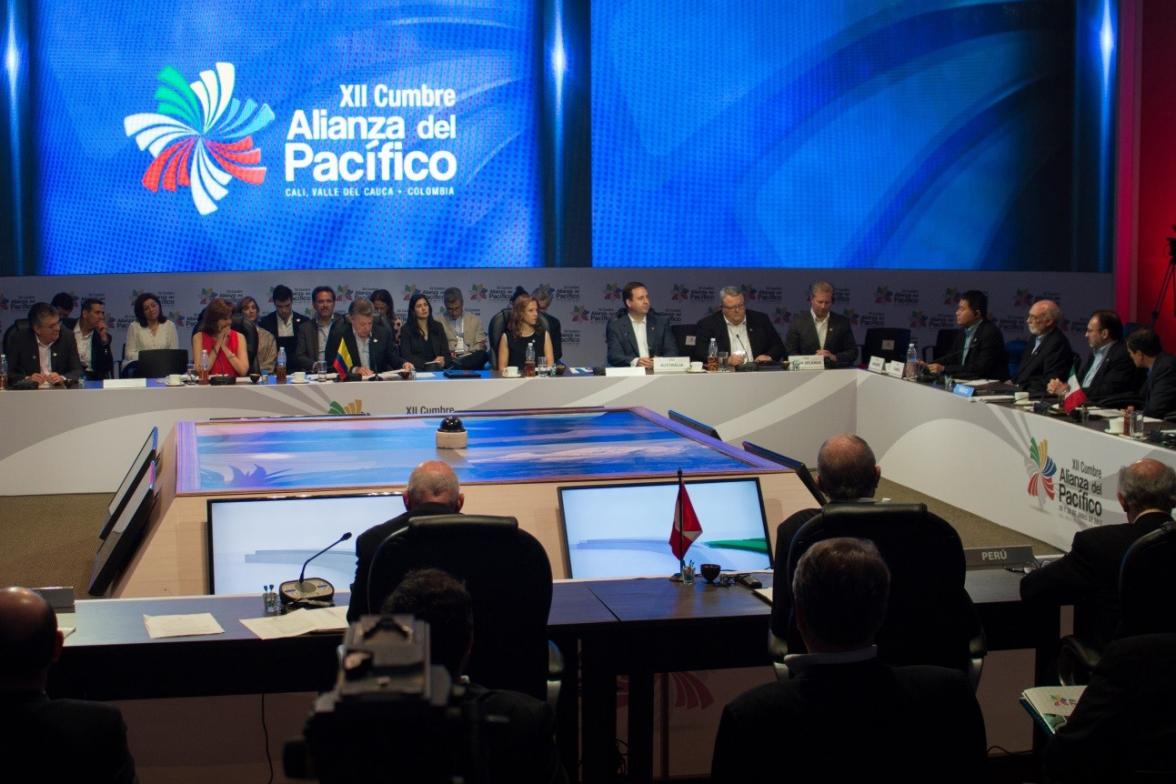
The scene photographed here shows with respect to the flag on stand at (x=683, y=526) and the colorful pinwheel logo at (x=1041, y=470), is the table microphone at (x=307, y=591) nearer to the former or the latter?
the flag on stand at (x=683, y=526)

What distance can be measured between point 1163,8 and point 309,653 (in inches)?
446

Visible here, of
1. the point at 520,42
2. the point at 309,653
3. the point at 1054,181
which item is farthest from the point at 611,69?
the point at 309,653

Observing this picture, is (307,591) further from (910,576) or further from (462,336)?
(462,336)

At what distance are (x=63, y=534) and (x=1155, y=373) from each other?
6.19 meters

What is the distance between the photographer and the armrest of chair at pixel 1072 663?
11.8 ft

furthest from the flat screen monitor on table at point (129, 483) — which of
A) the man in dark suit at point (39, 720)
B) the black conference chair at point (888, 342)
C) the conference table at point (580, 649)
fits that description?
the black conference chair at point (888, 342)

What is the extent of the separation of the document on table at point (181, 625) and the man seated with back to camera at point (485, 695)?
1.39 metres

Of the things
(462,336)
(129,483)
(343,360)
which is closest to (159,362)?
(343,360)

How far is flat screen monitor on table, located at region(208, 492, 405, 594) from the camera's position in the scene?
466 centimetres

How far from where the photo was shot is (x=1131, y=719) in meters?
2.75

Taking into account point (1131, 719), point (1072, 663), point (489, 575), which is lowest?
point (1072, 663)

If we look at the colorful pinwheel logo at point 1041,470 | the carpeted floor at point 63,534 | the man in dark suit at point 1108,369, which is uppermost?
the man in dark suit at point 1108,369

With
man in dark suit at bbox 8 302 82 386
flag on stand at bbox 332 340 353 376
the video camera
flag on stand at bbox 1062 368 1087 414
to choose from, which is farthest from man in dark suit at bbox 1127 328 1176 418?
man in dark suit at bbox 8 302 82 386

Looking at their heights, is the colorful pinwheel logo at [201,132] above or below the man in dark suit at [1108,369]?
above
